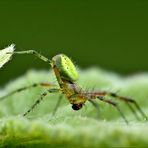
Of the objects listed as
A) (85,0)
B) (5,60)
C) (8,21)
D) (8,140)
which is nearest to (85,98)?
(5,60)

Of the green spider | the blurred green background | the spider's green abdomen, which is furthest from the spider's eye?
the blurred green background

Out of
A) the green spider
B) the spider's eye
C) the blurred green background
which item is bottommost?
the spider's eye

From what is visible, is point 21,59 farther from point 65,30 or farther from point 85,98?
point 85,98

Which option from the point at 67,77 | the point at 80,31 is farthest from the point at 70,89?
the point at 80,31

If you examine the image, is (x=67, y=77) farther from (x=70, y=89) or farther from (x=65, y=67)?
(x=70, y=89)

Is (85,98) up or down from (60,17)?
down

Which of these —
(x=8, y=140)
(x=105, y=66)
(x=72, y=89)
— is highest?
(x=105, y=66)

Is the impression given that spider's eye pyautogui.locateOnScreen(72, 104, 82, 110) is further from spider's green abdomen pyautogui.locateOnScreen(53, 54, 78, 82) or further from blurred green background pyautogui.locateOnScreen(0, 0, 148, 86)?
blurred green background pyautogui.locateOnScreen(0, 0, 148, 86)
